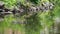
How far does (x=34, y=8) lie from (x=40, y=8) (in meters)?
1.80

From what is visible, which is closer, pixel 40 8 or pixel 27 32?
pixel 27 32

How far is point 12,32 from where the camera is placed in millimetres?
14766

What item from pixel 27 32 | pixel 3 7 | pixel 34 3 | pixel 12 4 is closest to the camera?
pixel 27 32

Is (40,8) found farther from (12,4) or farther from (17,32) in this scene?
(17,32)

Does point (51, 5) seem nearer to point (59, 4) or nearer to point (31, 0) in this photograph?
point (59, 4)

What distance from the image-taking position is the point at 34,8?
27094 millimetres

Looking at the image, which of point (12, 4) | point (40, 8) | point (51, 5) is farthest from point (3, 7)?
point (51, 5)

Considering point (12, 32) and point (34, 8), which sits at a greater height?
point (12, 32)

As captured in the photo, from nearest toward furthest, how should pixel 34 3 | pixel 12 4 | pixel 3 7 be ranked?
pixel 3 7 → pixel 12 4 → pixel 34 3

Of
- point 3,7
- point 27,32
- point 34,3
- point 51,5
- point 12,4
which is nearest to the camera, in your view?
point 27,32

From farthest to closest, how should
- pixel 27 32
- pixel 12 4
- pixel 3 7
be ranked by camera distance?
1. pixel 12 4
2. pixel 3 7
3. pixel 27 32

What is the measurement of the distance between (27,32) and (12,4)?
11737mm

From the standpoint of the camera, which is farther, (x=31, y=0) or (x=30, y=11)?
(x=31, y=0)

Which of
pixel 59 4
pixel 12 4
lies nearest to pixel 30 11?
pixel 12 4
